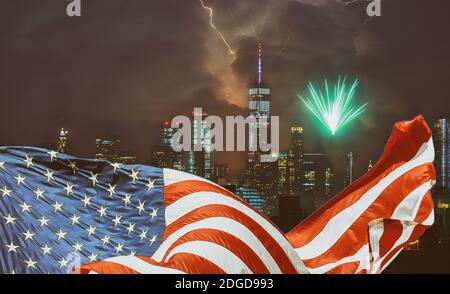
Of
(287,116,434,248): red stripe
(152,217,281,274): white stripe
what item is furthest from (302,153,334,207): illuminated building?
(152,217,281,274): white stripe

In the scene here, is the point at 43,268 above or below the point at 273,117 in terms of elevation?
below

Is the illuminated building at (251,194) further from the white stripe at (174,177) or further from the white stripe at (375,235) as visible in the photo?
the white stripe at (174,177)

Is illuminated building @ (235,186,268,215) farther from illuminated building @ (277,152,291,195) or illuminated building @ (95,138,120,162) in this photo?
illuminated building @ (95,138,120,162)

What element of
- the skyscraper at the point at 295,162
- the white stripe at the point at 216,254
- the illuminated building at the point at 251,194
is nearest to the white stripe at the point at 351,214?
the white stripe at the point at 216,254

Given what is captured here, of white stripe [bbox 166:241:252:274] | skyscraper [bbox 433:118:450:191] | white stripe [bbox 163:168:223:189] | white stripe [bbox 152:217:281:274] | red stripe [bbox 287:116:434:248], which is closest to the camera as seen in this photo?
white stripe [bbox 166:241:252:274]

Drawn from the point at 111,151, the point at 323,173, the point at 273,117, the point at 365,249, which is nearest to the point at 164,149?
the point at 111,151

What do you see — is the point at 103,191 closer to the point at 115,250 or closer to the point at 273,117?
the point at 115,250

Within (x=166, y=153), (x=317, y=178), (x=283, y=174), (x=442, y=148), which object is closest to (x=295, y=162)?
(x=283, y=174)

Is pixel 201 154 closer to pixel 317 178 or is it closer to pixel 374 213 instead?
pixel 317 178
